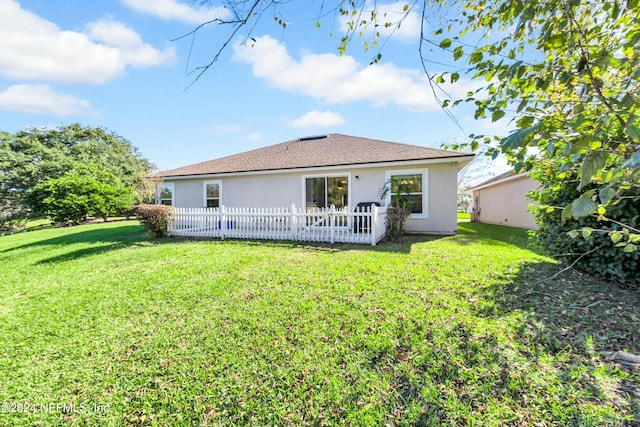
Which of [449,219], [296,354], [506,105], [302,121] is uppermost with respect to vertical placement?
[302,121]

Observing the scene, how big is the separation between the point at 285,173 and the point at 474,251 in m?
7.97

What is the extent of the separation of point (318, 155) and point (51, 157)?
31.3 m

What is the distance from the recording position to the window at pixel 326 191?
11.5 m

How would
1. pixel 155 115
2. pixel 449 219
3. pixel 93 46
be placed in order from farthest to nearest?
pixel 155 115 < pixel 449 219 < pixel 93 46

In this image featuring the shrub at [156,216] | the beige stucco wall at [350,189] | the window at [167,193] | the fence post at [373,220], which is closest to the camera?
the fence post at [373,220]

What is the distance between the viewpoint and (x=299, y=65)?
482 centimetres

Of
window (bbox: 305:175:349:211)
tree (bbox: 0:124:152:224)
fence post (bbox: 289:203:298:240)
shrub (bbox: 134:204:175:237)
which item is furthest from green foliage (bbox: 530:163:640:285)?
tree (bbox: 0:124:152:224)

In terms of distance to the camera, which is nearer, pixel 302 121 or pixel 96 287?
pixel 96 287

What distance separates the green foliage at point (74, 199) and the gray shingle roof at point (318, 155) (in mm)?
9041

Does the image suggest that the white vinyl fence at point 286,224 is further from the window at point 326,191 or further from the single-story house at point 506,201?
the single-story house at point 506,201

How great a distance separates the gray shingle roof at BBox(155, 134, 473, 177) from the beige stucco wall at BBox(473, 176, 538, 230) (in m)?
6.21

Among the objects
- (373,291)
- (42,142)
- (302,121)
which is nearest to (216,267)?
(373,291)

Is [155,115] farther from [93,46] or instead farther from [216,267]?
[216,267]

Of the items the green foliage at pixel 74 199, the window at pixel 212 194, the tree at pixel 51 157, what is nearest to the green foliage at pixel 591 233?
the window at pixel 212 194
